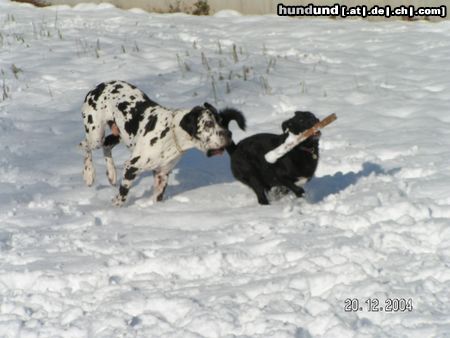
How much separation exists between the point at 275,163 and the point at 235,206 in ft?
1.75

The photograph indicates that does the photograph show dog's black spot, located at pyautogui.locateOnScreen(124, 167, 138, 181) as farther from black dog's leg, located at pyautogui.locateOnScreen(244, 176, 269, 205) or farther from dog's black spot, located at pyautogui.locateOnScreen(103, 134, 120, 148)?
black dog's leg, located at pyautogui.locateOnScreen(244, 176, 269, 205)

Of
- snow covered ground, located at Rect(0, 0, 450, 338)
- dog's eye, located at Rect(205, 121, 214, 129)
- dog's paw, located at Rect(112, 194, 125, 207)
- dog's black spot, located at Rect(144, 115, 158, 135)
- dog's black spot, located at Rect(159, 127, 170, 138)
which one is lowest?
dog's paw, located at Rect(112, 194, 125, 207)

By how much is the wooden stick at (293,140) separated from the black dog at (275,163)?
0.05 meters

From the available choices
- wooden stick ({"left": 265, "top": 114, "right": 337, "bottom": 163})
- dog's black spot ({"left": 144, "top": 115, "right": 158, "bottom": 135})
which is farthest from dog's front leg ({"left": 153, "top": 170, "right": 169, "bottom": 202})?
wooden stick ({"left": 265, "top": 114, "right": 337, "bottom": 163})

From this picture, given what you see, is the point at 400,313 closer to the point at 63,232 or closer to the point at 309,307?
the point at 309,307

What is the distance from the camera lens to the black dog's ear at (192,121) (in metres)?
6.58

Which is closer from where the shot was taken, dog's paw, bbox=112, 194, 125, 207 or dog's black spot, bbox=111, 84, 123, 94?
dog's paw, bbox=112, 194, 125, 207

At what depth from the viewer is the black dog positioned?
6.41m

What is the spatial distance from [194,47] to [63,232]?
6622 mm

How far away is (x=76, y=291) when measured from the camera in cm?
496

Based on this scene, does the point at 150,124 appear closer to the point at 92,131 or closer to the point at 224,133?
the point at 224,133

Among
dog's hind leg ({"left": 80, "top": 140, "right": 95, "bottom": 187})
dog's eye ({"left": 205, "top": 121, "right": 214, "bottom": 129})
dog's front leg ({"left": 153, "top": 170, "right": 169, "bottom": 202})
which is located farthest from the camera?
dog's hind leg ({"left": 80, "top": 140, "right": 95, "bottom": 187})

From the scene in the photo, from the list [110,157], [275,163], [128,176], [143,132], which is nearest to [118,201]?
[128,176]

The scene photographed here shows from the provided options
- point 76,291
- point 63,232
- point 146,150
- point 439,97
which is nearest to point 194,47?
point 439,97
